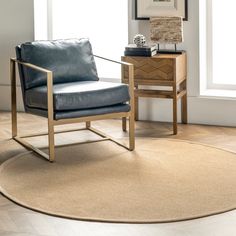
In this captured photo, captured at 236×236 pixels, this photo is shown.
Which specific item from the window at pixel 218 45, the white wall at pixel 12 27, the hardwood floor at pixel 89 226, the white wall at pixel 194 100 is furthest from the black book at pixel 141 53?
the hardwood floor at pixel 89 226

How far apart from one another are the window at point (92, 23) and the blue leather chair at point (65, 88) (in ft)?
3.26

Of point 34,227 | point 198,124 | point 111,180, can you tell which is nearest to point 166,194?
point 111,180

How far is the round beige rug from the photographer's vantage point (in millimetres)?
3459

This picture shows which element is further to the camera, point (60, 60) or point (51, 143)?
point (60, 60)

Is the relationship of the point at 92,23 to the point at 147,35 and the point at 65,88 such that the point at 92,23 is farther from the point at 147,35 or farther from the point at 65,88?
the point at 65,88

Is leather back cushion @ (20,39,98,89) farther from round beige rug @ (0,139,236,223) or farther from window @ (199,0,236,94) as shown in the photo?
window @ (199,0,236,94)

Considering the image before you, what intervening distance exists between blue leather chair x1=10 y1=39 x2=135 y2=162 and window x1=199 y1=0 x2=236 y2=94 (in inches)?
42.3

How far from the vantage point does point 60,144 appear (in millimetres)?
4859

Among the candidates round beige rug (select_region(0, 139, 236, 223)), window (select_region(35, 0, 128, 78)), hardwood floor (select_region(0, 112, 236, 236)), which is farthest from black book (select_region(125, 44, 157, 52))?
hardwood floor (select_region(0, 112, 236, 236))

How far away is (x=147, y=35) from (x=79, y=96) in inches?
55.9

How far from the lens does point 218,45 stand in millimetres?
5617

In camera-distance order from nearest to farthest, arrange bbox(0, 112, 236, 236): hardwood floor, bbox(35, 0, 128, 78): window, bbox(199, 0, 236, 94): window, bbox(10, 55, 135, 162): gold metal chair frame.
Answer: bbox(0, 112, 236, 236): hardwood floor < bbox(10, 55, 135, 162): gold metal chair frame < bbox(199, 0, 236, 94): window < bbox(35, 0, 128, 78): window

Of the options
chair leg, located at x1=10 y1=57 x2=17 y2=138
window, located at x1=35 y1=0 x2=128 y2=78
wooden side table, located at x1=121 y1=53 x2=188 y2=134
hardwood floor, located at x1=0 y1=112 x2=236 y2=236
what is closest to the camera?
hardwood floor, located at x1=0 y1=112 x2=236 y2=236

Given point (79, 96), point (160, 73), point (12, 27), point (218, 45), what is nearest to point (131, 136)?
point (79, 96)
